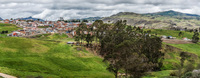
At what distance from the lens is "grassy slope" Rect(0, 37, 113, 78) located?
5223 cm

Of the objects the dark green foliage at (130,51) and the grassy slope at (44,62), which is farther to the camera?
the grassy slope at (44,62)

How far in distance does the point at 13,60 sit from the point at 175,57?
105243mm

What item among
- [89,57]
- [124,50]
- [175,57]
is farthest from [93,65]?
[175,57]

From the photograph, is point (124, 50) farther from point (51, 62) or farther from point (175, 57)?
point (175, 57)

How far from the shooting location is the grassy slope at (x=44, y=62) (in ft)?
171

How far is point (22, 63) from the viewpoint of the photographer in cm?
5600

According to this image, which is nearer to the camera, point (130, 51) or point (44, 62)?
point (130, 51)

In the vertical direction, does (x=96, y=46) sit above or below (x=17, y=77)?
below

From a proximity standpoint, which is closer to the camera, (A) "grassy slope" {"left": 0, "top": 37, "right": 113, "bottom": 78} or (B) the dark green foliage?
(B) the dark green foliage

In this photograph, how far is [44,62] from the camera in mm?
63219

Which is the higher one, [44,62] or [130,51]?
[130,51]

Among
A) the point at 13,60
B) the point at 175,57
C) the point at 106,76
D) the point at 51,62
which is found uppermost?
the point at 13,60

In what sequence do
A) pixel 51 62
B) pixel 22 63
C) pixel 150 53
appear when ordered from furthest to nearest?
pixel 150 53
pixel 51 62
pixel 22 63

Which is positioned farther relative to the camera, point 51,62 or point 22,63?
point 51,62
